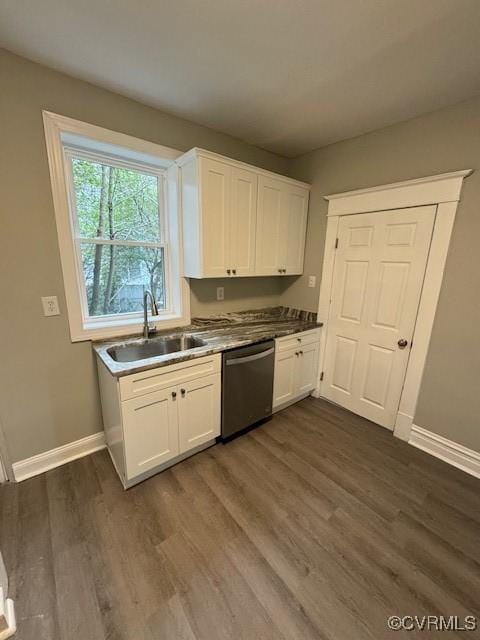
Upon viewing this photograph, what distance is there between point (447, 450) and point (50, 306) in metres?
3.15

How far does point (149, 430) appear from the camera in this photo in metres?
1.73

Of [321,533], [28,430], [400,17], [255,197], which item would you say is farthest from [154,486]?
[400,17]

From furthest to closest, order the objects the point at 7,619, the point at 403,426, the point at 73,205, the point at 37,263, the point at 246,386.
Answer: the point at 403,426 < the point at 246,386 < the point at 73,205 < the point at 37,263 < the point at 7,619

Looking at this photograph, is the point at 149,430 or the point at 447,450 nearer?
the point at 149,430

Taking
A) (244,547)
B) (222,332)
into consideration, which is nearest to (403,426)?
(244,547)

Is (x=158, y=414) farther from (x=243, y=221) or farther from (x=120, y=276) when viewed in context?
(x=243, y=221)

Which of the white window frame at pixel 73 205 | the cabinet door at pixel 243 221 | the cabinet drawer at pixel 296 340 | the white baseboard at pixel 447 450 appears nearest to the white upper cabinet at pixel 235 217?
the cabinet door at pixel 243 221

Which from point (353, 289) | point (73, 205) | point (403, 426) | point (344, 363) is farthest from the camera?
point (344, 363)

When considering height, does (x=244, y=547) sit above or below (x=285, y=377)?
below

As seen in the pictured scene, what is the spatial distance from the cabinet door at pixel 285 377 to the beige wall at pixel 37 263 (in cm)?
154

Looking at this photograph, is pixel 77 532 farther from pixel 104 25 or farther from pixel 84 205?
pixel 104 25

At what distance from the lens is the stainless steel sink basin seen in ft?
6.55

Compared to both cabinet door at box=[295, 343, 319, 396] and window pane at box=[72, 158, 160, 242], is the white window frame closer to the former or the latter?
window pane at box=[72, 158, 160, 242]

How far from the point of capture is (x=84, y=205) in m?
1.98
